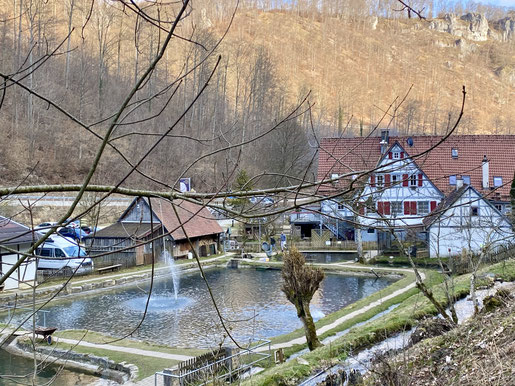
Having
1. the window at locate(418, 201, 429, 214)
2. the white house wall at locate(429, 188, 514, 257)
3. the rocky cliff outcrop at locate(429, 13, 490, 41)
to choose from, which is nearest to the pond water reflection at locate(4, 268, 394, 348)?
the white house wall at locate(429, 188, 514, 257)

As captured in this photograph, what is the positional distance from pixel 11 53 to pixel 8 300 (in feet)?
94.6

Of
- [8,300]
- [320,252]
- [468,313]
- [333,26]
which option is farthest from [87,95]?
[333,26]

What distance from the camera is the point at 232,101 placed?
269 feet

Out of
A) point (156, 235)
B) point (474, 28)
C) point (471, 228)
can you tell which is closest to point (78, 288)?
point (156, 235)

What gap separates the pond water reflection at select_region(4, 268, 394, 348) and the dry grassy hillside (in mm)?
94418

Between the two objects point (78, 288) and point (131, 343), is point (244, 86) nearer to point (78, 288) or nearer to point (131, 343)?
point (78, 288)

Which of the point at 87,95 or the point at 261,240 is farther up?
the point at 87,95

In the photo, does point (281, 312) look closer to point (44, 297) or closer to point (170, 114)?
point (44, 297)

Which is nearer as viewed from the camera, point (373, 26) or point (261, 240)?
point (261, 240)

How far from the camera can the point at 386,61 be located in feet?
481

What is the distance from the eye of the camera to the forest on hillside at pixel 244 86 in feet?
129

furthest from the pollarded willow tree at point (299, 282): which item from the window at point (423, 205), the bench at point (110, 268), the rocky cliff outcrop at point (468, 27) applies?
the rocky cliff outcrop at point (468, 27)

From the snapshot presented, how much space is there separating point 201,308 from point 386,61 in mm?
139649

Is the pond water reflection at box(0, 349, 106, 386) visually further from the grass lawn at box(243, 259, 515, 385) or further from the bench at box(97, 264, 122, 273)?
the bench at box(97, 264, 122, 273)
